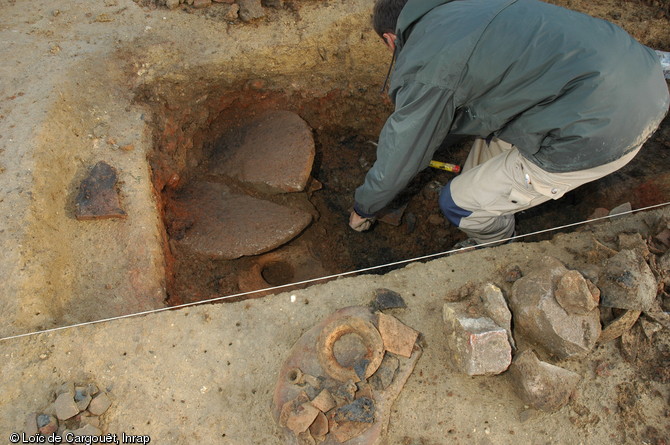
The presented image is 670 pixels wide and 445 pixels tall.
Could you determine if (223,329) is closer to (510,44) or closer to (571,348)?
(571,348)

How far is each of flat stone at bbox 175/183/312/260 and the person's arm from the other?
840 millimetres

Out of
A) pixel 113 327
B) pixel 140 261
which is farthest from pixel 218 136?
pixel 113 327

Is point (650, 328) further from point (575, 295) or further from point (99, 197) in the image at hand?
point (99, 197)

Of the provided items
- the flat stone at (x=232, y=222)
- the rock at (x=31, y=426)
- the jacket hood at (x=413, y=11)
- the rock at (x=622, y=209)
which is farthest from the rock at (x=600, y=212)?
the rock at (x=31, y=426)

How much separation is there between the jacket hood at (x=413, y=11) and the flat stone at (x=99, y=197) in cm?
158

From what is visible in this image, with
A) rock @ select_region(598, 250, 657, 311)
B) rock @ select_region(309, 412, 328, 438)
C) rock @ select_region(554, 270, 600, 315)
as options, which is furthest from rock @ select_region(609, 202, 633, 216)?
rock @ select_region(309, 412, 328, 438)

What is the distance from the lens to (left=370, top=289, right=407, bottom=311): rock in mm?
2020

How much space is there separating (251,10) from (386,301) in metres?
2.12

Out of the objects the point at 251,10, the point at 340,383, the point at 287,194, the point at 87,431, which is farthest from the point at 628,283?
the point at 251,10

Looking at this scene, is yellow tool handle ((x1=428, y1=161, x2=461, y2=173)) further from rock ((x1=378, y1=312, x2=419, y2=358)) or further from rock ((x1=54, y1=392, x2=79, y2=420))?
rock ((x1=54, y1=392, x2=79, y2=420))

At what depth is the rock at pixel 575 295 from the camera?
182 cm

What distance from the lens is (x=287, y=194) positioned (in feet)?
10.1

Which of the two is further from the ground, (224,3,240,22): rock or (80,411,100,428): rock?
(224,3,240,22): rock

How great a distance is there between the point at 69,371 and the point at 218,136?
5.78 feet
